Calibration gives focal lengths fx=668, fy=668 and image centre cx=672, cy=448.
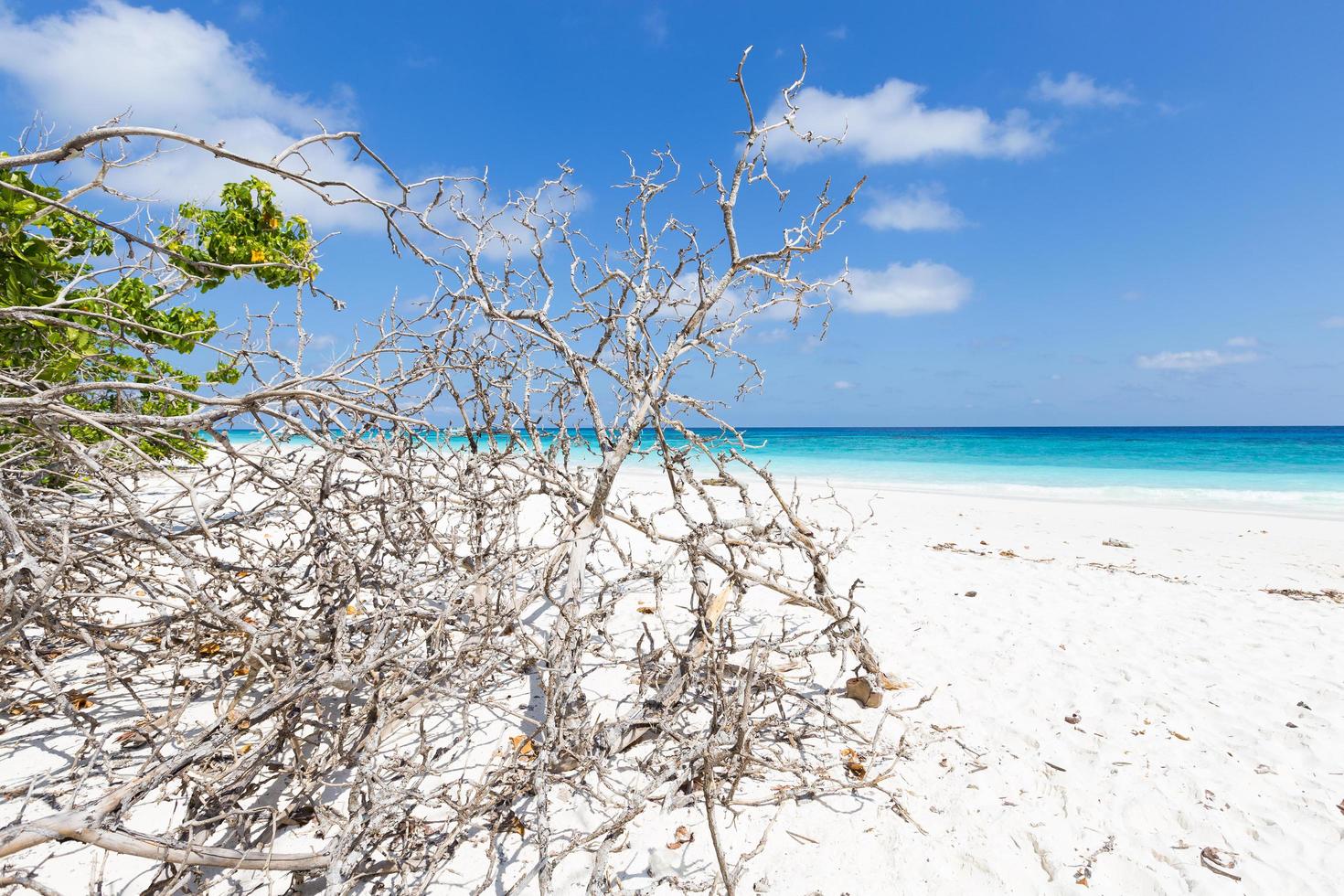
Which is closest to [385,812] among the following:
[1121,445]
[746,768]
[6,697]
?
[746,768]

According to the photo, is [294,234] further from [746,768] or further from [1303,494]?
[1303,494]

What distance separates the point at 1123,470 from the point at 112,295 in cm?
3086

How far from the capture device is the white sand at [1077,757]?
238cm

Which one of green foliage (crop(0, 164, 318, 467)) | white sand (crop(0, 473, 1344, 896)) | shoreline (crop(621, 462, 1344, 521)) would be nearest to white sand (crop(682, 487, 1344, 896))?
white sand (crop(0, 473, 1344, 896))

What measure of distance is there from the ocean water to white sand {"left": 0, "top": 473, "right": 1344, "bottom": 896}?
3.27 metres

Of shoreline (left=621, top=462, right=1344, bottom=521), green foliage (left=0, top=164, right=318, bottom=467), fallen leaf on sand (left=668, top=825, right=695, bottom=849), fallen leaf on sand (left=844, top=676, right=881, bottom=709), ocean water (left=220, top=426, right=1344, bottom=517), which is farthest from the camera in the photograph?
ocean water (left=220, top=426, right=1344, bottom=517)

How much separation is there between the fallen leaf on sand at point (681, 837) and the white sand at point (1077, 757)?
0.12 feet

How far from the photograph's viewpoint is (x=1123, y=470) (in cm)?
2650

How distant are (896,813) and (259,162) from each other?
2992 mm

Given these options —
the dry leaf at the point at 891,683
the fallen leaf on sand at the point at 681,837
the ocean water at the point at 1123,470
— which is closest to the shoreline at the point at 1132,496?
the ocean water at the point at 1123,470

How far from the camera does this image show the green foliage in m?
1.83

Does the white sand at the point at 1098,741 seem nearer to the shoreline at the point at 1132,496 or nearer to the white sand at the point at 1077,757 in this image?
the white sand at the point at 1077,757

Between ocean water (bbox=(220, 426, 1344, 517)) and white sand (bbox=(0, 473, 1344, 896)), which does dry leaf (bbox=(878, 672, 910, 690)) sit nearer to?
white sand (bbox=(0, 473, 1344, 896))

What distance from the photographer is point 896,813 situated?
8.75ft
